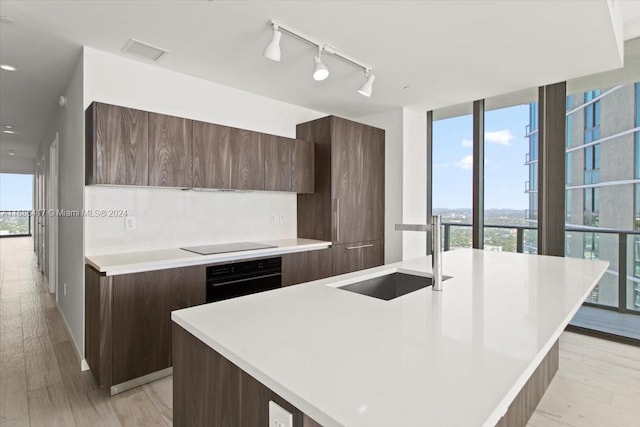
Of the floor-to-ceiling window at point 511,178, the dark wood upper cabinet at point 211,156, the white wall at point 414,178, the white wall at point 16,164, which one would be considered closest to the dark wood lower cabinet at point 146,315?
the dark wood upper cabinet at point 211,156

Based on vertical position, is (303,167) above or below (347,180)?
above

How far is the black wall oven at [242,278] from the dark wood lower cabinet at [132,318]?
0.13m

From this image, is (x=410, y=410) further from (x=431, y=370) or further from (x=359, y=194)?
(x=359, y=194)

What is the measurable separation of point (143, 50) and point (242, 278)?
198cm

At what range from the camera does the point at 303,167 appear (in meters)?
3.77

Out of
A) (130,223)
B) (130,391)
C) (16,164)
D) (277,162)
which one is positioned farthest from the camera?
(16,164)

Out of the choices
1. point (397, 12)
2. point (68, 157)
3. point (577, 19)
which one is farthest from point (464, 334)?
point (68, 157)

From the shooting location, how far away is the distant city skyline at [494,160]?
3775 mm

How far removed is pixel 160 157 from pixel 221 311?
1869mm

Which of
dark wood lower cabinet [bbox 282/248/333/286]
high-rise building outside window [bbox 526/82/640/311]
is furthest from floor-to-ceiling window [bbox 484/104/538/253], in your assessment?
dark wood lower cabinet [bbox 282/248/333/286]

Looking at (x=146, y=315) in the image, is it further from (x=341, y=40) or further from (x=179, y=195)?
(x=341, y=40)

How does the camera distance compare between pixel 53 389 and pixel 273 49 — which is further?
pixel 53 389

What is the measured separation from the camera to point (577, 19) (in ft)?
7.29

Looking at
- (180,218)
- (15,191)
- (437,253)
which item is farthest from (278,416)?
(15,191)
